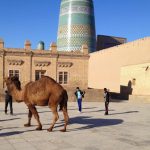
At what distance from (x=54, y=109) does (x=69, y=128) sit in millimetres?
1080

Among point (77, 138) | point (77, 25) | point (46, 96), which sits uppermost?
point (77, 25)

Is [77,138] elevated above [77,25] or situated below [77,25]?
below

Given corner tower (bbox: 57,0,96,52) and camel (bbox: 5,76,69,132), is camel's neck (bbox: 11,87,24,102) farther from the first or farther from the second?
corner tower (bbox: 57,0,96,52)

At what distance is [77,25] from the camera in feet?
186

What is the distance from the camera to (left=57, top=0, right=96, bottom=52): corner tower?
56.6m

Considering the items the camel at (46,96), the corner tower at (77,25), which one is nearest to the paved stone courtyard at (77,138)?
the camel at (46,96)

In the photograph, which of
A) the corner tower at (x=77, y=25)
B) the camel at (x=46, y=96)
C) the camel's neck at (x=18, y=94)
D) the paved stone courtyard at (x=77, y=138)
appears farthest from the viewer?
the corner tower at (x=77, y=25)

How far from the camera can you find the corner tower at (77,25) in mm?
56594

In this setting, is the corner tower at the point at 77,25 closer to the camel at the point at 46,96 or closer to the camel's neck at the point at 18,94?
the camel's neck at the point at 18,94

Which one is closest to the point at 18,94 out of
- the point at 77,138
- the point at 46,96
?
the point at 46,96

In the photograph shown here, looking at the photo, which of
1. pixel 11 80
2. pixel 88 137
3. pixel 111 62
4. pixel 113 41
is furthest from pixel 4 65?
pixel 113 41

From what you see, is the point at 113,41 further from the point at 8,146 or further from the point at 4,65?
the point at 8,146

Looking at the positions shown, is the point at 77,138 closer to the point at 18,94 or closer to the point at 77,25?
the point at 18,94

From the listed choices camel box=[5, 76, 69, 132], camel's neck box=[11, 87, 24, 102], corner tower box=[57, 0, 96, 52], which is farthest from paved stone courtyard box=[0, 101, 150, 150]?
corner tower box=[57, 0, 96, 52]
